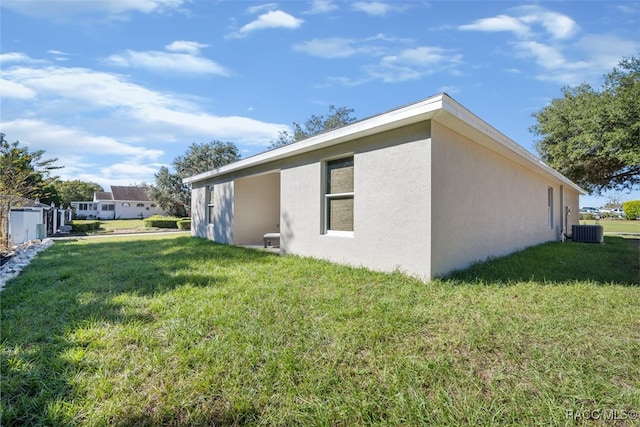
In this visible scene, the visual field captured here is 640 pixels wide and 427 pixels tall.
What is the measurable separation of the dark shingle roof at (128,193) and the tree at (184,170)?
12.3 m

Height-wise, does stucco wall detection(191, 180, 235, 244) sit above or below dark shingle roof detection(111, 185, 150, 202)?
below

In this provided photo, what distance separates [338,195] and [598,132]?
13.2 meters

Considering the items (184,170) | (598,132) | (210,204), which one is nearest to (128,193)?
(184,170)

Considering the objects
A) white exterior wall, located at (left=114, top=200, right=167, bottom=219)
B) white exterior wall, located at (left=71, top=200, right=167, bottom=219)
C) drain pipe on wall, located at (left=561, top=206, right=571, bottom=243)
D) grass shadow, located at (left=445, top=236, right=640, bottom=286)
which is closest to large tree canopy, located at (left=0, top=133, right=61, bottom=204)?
grass shadow, located at (left=445, top=236, right=640, bottom=286)

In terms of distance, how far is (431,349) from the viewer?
2.73 m

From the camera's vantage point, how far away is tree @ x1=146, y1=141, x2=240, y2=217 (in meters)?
30.8

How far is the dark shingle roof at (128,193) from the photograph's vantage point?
41344 mm

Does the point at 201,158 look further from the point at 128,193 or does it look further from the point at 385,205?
the point at 385,205

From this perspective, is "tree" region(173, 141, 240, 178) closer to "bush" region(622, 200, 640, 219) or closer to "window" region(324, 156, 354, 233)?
"window" region(324, 156, 354, 233)

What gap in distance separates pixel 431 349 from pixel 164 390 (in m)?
2.26

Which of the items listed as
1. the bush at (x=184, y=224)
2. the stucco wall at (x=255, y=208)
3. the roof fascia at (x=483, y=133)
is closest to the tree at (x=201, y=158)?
the bush at (x=184, y=224)

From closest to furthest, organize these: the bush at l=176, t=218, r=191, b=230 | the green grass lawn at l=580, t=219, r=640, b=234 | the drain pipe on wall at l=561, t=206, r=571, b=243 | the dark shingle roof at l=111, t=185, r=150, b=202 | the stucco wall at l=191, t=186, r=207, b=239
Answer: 1. the stucco wall at l=191, t=186, r=207, b=239
2. the drain pipe on wall at l=561, t=206, r=571, b=243
3. the green grass lawn at l=580, t=219, r=640, b=234
4. the bush at l=176, t=218, r=191, b=230
5. the dark shingle roof at l=111, t=185, r=150, b=202

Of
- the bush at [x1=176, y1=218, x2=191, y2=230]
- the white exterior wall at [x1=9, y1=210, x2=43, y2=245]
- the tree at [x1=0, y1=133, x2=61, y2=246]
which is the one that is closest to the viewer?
the tree at [x1=0, y1=133, x2=61, y2=246]

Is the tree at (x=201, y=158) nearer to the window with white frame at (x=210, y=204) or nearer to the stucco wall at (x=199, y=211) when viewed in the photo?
the stucco wall at (x=199, y=211)
